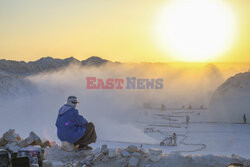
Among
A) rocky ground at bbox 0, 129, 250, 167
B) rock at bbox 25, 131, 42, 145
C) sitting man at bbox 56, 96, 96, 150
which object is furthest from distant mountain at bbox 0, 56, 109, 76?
rocky ground at bbox 0, 129, 250, 167

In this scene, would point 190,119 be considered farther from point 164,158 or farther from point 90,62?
point 90,62

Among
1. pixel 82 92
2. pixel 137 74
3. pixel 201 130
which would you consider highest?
pixel 137 74

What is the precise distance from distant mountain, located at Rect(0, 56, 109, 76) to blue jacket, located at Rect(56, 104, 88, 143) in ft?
170

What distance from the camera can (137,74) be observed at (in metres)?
69.1

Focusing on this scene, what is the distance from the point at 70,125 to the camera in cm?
734

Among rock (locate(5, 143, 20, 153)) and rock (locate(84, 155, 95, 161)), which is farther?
rock (locate(5, 143, 20, 153))

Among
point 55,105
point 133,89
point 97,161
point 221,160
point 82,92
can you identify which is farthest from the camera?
point 133,89

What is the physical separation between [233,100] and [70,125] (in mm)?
15159

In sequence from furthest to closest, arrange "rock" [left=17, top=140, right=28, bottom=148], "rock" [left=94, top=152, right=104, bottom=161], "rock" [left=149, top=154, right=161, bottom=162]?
"rock" [left=17, top=140, right=28, bottom=148] → "rock" [left=94, top=152, right=104, bottom=161] → "rock" [left=149, top=154, right=161, bottom=162]

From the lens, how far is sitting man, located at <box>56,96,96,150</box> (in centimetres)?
733

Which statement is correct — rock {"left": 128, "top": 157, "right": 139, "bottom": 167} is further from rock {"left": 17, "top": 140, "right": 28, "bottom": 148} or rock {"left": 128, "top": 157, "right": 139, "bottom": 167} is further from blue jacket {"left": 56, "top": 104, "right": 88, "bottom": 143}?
rock {"left": 17, "top": 140, "right": 28, "bottom": 148}

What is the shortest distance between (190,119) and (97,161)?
54.0ft

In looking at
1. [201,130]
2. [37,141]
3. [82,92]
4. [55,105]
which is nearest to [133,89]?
[82,92]

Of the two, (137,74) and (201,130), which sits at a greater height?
(137,74)
